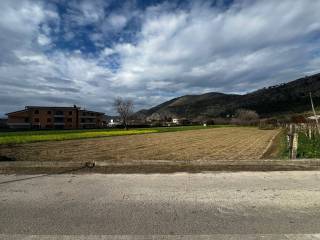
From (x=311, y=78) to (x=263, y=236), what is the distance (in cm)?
22782

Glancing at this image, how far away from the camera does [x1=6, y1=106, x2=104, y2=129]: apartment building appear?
298ft

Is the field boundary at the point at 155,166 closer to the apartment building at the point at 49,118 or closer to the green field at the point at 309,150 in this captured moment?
the green field at the point at 309,150

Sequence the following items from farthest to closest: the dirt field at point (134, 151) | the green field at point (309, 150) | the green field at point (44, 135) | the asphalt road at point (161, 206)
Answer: the green field at point (44, 135) → the dirt field at point (134, 151) → the green field at point (309, 150) → the asphalt road at point (161, 206)

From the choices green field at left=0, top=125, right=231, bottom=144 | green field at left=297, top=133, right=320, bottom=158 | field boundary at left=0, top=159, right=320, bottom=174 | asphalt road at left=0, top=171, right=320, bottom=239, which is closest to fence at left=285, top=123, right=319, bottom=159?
green field at left=297, top=133, right=320, bottom=158

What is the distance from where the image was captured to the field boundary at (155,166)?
8.47 metres

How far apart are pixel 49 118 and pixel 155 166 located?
317ft

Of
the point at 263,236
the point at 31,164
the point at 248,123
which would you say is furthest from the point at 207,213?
the point at 248,123

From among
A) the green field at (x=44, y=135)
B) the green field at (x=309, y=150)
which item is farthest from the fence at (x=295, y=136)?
the green field at (x=44, y=135)

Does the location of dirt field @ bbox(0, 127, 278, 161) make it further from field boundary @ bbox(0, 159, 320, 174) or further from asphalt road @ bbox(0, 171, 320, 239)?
asphalt road @ bbox(0, 171, 320, 239)

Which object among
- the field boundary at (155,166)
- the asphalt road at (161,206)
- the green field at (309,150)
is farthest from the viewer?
the green field at (309,150)

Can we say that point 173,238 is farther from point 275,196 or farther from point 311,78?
point 311,78

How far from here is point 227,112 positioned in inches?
7598

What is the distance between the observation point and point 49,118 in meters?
96.2

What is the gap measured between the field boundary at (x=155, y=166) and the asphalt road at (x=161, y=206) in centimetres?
95
